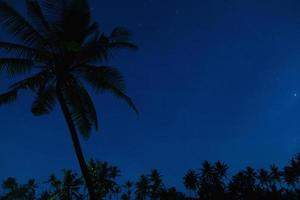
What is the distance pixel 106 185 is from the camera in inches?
1946

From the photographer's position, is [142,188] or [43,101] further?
[142,188]

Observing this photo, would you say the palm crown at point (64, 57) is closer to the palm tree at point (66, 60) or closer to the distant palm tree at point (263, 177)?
the palm tree at point (66, 60)

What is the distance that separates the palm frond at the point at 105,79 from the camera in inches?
411

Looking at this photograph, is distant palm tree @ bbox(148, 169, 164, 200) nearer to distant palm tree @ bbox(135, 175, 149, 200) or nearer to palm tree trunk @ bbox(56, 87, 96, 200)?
distant palm tree @ bbox(135, 175, 149, 200)

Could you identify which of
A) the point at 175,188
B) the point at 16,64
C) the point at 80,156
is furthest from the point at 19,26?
the point at 175,188

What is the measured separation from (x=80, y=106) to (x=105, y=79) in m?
1.71

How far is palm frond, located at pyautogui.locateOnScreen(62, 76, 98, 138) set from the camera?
1075 cm

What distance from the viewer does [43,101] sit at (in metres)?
10.6

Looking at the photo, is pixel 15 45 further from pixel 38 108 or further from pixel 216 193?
pixel 216 193

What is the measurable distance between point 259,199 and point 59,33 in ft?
135

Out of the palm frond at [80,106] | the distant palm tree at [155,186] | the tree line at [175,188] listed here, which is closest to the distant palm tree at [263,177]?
the tree line at [175,188]

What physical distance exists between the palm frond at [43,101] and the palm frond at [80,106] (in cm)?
54

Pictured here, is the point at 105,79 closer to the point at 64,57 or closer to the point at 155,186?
the point at 64,57

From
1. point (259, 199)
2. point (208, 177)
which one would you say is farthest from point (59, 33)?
point (208, 177)
